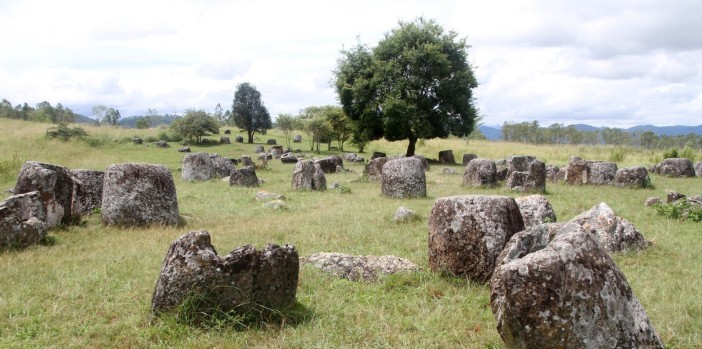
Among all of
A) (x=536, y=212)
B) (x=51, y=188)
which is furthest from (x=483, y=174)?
(x=51, y=188)

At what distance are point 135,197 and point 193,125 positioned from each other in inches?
1603

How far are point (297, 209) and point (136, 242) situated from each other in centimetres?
575

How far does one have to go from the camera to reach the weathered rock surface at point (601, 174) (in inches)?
880

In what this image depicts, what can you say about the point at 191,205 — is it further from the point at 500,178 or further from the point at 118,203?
the point at 500,178

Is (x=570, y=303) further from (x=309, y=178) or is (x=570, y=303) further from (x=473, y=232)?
(x=309, y=178)

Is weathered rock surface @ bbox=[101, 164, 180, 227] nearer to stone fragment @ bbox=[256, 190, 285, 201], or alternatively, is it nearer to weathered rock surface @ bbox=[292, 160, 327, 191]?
stone fragment @ bbox=[256, 190, 285, 201]

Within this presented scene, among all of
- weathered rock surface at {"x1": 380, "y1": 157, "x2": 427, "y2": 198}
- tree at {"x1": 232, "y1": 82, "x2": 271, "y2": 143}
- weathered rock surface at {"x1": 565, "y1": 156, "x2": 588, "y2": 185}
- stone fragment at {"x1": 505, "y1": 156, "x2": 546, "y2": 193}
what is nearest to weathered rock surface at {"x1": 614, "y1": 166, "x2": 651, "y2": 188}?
weathered rock surface at {"x1": 565, "y1": 156, "x2": 588, "y2": 185}

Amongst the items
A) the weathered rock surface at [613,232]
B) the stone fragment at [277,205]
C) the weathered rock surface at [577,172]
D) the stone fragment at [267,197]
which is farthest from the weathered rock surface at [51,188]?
the weathered rock surface at [577,172]

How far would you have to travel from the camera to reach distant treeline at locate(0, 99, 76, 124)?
3434 inches

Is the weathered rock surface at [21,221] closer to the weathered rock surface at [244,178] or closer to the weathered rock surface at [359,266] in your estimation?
the weathered rock surface at [359,266]

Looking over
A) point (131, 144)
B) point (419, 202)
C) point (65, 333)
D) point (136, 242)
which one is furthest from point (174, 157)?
point (65, 333)

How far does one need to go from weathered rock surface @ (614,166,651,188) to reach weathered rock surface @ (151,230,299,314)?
19.5 meters

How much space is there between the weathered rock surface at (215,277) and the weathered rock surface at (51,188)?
6.68 m

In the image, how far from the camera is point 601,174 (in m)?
22.5
